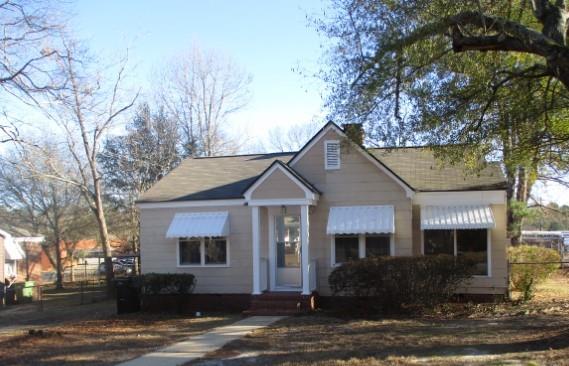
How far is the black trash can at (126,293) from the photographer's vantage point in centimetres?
1723

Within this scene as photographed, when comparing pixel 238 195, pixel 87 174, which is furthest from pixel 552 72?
pixel 87 174

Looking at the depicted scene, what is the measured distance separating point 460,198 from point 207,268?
25.1ft

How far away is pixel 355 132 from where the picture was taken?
40.2 ft

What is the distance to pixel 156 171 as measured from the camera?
34.9 m

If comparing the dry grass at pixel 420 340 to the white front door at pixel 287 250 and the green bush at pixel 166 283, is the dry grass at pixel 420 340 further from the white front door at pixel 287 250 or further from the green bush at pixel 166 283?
the green bush at pixel 166 283

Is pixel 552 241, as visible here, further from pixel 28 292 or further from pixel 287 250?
pixel 28 292

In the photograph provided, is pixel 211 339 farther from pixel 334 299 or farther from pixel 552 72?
pixel 552 72

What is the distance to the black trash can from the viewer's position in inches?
679

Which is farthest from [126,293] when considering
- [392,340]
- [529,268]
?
[529,268]

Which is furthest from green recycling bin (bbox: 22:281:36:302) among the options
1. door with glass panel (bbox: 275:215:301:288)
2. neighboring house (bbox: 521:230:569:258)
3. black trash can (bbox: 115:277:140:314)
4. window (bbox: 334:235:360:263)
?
neighboring house (bbox: 521:230:569:258)

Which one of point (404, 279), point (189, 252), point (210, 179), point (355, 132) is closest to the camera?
point (355, 132)

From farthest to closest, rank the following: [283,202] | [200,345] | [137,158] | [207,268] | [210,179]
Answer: [137,158] < [210,179] < [207,268] < [283,202] < [200,345]

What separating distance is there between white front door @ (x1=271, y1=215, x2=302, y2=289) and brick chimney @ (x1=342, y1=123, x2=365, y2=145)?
18.2ft

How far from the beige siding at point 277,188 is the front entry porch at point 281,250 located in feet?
1.47
